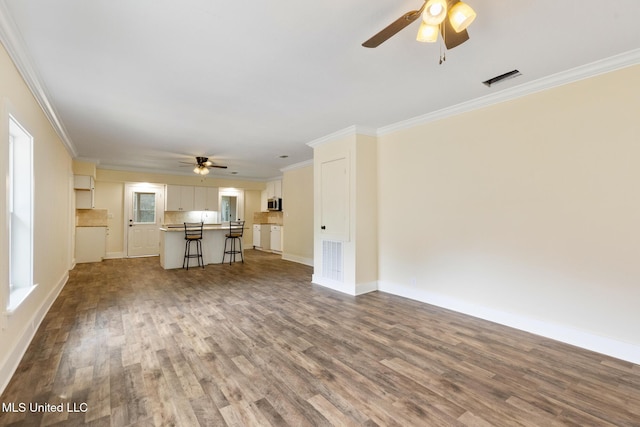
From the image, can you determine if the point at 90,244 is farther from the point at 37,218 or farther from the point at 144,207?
the point at 37,218

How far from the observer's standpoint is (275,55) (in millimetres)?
2439

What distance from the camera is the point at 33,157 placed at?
3.01m

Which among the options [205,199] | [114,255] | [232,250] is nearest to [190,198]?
[205,199]

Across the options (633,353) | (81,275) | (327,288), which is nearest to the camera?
(633,353)

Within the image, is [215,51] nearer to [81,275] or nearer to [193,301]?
[193,301]

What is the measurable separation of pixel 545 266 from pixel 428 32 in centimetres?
270

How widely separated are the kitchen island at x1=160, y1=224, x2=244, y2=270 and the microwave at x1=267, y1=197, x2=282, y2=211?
7.61ft

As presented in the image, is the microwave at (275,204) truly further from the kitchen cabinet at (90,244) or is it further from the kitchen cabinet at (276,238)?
the kitchen cabinet at (90,244)

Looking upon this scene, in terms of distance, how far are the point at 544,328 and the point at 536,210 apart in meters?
1.24

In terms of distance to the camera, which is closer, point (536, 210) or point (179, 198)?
point (536, 210)

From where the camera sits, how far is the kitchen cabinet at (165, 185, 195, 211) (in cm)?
866

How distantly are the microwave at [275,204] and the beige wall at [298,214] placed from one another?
3.88 ft

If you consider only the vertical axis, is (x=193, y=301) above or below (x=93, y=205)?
below

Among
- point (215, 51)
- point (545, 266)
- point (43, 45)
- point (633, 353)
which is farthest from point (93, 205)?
point (633, 353)
